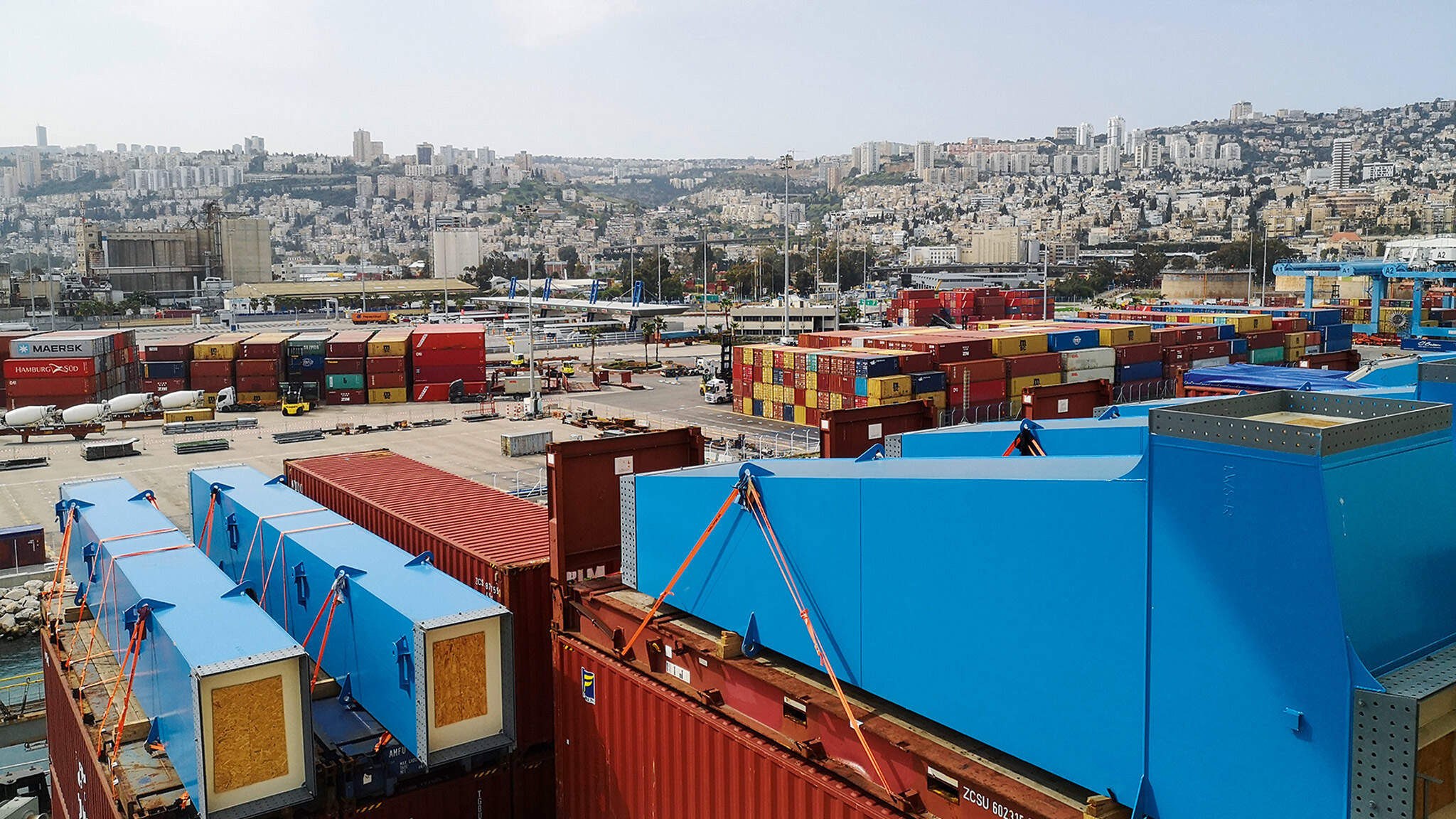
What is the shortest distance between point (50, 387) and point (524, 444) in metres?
28.1

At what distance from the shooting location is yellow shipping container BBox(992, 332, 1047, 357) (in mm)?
45812

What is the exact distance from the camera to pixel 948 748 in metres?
6.21

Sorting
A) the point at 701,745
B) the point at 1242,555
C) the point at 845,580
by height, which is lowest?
the point at 701,745

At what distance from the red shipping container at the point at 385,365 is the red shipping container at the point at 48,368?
1338 cm

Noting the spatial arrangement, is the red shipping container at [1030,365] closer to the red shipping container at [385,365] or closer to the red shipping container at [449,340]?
the red shipping container at [449,340]

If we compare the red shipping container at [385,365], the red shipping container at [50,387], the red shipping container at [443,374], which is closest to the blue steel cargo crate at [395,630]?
the red shipping container at [443,374]

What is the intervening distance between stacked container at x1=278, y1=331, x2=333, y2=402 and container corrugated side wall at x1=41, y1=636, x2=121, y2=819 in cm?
4556

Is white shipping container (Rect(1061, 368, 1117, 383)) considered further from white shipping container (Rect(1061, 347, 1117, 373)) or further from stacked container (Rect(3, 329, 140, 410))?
stacked container (Rect(3, 329, 140, 410))

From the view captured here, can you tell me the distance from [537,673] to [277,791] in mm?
3027

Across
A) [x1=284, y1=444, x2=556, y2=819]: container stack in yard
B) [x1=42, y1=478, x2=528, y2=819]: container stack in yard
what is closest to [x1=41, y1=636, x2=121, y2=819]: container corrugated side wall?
[x1=42, y1=478, x2=528, y2=819]: container stack in yard

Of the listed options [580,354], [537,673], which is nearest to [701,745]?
[537,673]

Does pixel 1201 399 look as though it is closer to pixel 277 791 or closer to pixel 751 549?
pixel 751 549

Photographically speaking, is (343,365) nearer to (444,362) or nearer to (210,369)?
(444,362)

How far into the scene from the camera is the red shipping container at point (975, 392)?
42.9m
